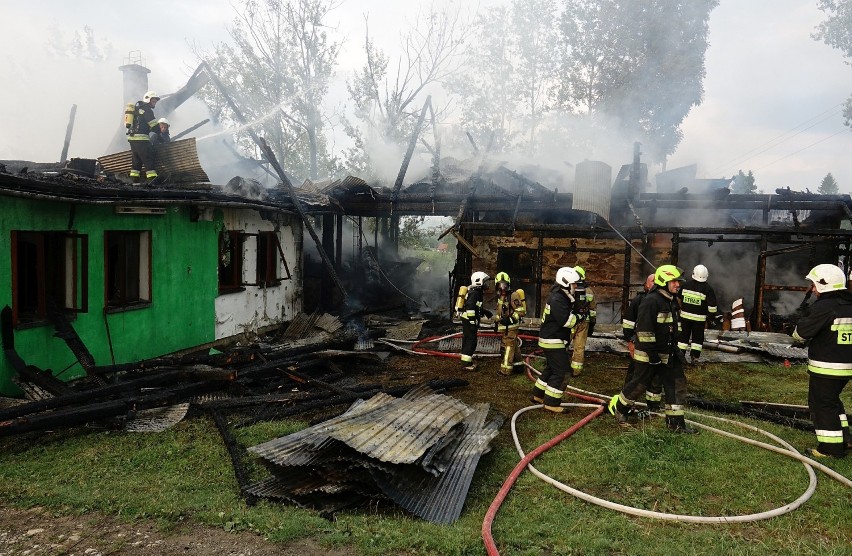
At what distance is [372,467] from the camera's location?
452 cm

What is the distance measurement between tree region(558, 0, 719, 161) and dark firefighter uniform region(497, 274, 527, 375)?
895 inches

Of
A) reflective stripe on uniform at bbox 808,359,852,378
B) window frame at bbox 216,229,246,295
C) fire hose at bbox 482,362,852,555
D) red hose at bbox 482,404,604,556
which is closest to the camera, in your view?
red hose at bbox 482,404,604,556

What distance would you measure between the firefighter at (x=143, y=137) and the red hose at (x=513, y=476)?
8.51 metres

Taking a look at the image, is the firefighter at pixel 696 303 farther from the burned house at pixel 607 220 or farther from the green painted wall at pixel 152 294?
the green painted wall at pixel 152 294

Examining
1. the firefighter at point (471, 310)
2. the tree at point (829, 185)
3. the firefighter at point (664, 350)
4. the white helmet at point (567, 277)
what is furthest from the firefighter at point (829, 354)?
the tree at point (829, 185)

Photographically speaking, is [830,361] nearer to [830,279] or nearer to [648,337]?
[830,279]

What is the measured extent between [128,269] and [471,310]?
610cm

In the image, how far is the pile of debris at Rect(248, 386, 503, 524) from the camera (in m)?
4.54

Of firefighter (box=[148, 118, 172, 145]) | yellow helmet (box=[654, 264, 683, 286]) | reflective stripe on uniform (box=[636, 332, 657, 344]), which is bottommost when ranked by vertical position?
reflective stripe on uniform (box=[636, 332, 657, 344])

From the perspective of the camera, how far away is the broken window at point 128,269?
8766 mm

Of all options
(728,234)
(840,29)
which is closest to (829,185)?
(840,29)

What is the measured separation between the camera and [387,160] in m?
20.3

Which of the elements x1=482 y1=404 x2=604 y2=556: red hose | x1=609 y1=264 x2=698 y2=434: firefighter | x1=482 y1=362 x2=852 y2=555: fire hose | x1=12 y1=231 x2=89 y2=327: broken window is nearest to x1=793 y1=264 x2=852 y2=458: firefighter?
x1=482 y1=362 x2=852 y2=555: fire hose

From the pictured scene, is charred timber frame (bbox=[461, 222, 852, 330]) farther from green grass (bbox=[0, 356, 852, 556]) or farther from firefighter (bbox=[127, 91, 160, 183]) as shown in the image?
firefighter (bbox=[127, 91, 160, 183])
